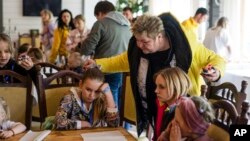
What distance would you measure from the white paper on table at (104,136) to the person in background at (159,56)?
14.1 inches

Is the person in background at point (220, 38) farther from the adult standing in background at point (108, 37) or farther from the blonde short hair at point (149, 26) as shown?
the blonde short hair at point (149, 26)

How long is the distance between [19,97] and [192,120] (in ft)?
4.46

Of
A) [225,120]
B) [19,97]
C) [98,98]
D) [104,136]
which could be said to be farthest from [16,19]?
[225,120]

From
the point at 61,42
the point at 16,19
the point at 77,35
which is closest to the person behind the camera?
the point at 77,35

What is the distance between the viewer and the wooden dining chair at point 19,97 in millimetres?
2535

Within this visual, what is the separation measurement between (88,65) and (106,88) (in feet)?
0.67

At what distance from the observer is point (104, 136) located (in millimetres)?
2002

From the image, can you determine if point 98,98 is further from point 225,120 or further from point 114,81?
point 114,81

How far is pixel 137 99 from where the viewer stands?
241cm

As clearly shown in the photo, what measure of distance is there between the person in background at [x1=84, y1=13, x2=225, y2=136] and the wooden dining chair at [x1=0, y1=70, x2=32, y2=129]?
0.44 meters

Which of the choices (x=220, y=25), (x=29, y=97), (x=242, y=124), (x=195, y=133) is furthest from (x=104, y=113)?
(x=220, y=25)

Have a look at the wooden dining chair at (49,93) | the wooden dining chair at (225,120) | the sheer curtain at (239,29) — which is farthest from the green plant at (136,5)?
the wooden dining chair at (225,120)

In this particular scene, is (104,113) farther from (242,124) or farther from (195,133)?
(242,124)

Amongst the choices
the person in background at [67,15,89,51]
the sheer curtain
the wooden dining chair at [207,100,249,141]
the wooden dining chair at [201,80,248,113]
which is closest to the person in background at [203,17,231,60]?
the sheer curtain
